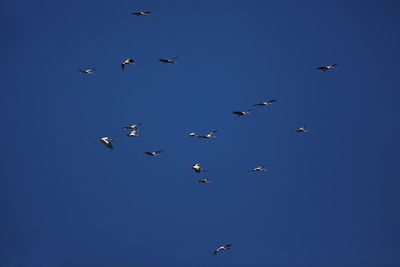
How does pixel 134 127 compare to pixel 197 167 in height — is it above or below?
above

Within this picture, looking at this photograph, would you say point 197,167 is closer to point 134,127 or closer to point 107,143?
point 134,127

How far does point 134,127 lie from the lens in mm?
51406

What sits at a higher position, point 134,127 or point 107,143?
point 134,127

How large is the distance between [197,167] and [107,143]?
13.2 meters

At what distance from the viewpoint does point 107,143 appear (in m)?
Result: 42.8

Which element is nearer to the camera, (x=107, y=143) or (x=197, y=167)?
(x=107, y=143)

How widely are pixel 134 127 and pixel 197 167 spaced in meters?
9.40

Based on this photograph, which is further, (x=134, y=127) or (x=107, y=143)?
(x=134, y=127)

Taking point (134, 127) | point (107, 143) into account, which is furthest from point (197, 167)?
point (107, 143)

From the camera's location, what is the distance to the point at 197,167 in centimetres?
5147

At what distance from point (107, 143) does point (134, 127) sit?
887 centimetres
